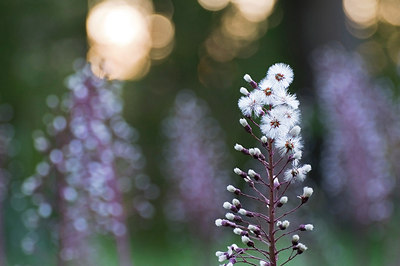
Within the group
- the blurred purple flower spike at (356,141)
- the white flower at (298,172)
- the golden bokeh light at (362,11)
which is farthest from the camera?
the golden bokeh light at (362,11)

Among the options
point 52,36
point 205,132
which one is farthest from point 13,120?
point 205,132

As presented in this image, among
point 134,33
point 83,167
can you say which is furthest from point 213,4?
point 83,167

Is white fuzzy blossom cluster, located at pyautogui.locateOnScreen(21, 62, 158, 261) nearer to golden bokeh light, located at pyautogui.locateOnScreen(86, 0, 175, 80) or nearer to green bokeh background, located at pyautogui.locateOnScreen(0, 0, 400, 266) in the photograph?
green bokeh background, located at pyautogui.locateOnScreen(0, 0, 400, 266)

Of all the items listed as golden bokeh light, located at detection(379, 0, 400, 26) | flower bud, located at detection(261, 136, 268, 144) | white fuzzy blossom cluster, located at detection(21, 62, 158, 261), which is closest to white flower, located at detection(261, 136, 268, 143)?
flower bud, located at detection(261, 136, 268, 144)

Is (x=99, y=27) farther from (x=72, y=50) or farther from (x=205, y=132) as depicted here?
(x=205, y=132)

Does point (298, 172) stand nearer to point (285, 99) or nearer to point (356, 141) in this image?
point (285, 99)

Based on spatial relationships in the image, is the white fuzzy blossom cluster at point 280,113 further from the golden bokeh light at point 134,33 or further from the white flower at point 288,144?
the golden bokeh light at point 134,33

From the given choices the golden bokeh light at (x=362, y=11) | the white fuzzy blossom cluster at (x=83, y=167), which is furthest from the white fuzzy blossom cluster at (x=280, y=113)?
the golden bokeh light at (x=362, y=11)
